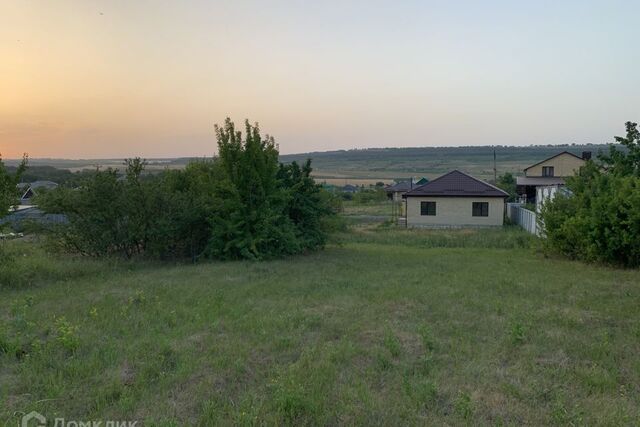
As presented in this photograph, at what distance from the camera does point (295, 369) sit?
4.84 m

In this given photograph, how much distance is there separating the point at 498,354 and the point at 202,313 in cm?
430

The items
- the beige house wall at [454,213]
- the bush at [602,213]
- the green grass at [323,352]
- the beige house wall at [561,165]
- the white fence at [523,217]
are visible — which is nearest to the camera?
the green grass at [323,352]

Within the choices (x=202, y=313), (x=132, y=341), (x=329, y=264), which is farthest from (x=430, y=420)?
(x=329, y=264)

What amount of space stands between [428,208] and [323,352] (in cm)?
2883

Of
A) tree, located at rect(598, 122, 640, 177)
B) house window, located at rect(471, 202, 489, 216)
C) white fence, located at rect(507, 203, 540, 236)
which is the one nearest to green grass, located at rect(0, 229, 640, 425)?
tree, located at rect(598, 122, 640, 177)

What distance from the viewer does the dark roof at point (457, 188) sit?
3191 centimetres

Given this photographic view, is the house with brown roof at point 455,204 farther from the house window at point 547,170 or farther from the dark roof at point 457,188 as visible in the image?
the house window at point 547,170

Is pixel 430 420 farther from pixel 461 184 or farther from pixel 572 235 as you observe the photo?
pixel 461 184

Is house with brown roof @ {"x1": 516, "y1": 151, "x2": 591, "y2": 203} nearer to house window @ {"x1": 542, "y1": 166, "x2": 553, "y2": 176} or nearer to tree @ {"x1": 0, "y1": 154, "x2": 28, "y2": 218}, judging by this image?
house window @ {"x1": 542, "y1": 166, "x2": 553, "y2": 176}

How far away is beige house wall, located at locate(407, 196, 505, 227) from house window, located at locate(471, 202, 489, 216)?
195mm

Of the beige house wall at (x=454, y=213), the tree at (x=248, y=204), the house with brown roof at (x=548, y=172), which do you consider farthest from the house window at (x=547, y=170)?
the tree at (x=248, y=204)

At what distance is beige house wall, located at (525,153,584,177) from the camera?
45247 mm

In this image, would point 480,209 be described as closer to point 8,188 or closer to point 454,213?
point 454,213

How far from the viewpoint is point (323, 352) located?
213 inches
